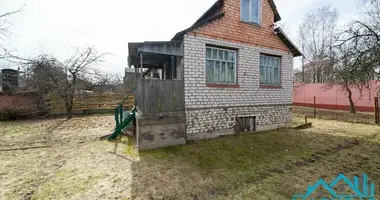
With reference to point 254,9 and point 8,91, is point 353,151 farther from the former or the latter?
point 8,91

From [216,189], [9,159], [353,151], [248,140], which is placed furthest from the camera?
[248,140]

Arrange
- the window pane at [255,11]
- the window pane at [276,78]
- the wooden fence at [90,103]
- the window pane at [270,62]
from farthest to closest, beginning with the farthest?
the wooden fence at [90,103] < the window pane at [276,78] < the window pane at [270,62] < the window pane at [255,11]

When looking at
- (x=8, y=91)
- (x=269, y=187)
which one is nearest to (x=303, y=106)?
(x=269, y=187)

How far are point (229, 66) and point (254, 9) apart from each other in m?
2.96

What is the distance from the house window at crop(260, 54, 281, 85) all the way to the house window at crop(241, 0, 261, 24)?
1.66 meters

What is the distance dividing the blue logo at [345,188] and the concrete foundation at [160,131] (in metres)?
3.77

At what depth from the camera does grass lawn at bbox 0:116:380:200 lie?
3312 millimetres

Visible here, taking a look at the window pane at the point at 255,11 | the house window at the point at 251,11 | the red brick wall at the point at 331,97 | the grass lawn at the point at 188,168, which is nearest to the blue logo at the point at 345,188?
the grass lawn at the point at 188,168

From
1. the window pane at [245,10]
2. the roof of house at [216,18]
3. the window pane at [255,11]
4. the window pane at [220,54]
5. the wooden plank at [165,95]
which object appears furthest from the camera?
the window pane at [255,11]

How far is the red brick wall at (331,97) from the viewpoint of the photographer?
13.9 m

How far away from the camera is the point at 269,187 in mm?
3418

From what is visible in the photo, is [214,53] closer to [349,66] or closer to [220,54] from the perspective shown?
[220,54]

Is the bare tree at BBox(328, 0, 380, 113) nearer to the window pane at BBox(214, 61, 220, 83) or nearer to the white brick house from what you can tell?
the white brick house

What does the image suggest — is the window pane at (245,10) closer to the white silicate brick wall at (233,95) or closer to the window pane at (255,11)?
the window pane at (255,11)
